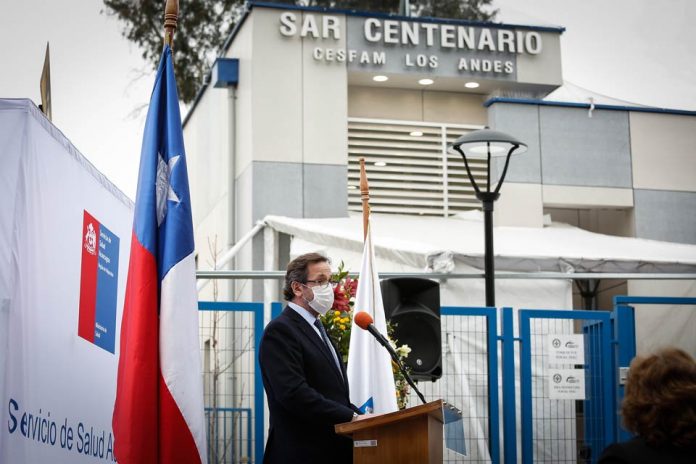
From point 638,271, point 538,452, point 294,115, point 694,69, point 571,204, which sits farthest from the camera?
point 694,69

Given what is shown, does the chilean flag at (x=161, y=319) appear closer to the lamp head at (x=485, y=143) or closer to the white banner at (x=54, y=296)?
the white banner at (x=54, y=296)

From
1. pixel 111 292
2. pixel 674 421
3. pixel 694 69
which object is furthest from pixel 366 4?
pixel 674 421

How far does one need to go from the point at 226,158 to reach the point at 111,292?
9.47 m

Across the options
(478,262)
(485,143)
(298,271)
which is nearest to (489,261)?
(485,143)

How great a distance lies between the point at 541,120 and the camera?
16.2 meters

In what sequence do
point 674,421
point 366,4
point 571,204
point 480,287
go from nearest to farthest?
point 674,421 → point 480,287 → point 571,204 → point 366,4

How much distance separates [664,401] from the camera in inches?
131

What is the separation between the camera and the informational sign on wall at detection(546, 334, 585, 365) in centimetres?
961

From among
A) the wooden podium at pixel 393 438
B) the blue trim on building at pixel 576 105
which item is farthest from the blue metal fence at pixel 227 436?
the blue trim on building at pixel 576 105

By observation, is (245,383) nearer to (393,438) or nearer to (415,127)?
→ (393,438)

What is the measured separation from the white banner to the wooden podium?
1.63 metres

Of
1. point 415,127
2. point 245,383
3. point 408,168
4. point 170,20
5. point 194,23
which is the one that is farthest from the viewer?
point 194,23

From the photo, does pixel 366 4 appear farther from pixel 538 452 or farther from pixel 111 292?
pixel 111 292

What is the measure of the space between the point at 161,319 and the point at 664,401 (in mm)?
2665
